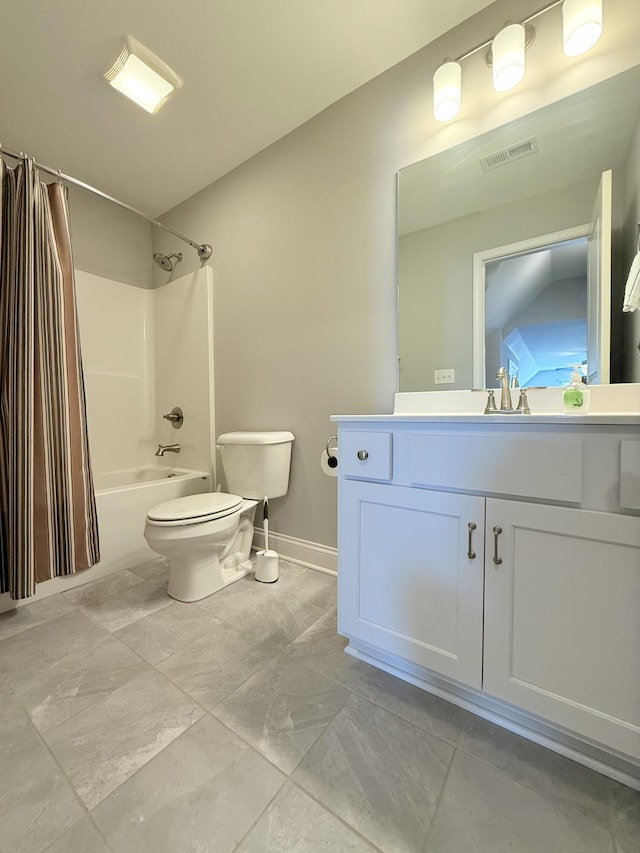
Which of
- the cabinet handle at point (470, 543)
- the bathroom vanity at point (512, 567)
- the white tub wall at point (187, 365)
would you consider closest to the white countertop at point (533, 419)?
the bathroom vanity at point (512, 567)

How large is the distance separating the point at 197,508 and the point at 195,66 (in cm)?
196

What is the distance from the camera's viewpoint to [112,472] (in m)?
2.41

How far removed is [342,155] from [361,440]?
1.48 metres

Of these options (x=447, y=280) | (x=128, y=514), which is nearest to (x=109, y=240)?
(x=128, y=514)

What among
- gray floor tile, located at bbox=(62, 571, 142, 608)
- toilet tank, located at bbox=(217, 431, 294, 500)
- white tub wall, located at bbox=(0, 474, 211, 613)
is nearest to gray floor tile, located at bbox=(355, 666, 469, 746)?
toilet tank, located at bbox=(217, 431, 294, 500)

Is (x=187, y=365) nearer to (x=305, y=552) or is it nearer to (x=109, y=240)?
(x=109, y=240)

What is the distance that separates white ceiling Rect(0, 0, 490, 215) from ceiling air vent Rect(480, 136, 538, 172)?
542mm

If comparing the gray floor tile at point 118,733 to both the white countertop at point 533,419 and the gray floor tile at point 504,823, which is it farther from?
the white countertop at point 533,419

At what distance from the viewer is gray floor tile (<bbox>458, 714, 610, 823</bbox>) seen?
2.43 ft

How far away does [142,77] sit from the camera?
1498mm

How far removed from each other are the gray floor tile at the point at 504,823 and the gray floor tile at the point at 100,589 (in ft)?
5.00

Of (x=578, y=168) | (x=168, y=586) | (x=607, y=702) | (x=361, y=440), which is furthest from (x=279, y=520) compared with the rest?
(x=578, y=168)

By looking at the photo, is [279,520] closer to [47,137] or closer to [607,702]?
[607,702]

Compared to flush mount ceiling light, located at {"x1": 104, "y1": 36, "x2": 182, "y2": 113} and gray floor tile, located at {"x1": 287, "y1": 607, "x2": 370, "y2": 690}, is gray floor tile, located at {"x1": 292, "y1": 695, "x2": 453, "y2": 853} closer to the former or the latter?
gray floor tile, located at {"x1": 287, "y1": 607, "x2": 370, "y2": 690}
